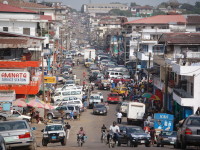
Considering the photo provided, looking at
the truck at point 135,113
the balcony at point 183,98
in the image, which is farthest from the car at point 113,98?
the balcony at point 183,98

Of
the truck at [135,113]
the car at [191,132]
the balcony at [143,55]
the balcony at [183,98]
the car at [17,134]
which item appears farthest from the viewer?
the balcony at [143,55]

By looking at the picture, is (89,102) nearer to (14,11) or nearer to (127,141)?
(14,11)

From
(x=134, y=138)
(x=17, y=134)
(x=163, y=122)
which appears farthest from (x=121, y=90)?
(x=17, y=134)

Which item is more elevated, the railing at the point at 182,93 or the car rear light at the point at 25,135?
the car rear light at the point at 25,135

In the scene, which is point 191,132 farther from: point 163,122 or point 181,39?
point 181,39

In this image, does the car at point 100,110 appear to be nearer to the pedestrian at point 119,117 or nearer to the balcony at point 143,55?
the pedestrian at point 119,117

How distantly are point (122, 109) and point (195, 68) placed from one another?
12.0m

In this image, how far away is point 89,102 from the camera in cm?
6381

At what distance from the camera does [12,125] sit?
73.6ft

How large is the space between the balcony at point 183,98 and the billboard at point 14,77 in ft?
38.4

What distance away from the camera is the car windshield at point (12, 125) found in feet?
72.9

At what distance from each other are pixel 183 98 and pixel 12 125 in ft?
83.8

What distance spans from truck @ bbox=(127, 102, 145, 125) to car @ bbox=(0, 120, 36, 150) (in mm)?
28704

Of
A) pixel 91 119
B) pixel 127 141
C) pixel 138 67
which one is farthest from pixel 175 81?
pixel 138 67
